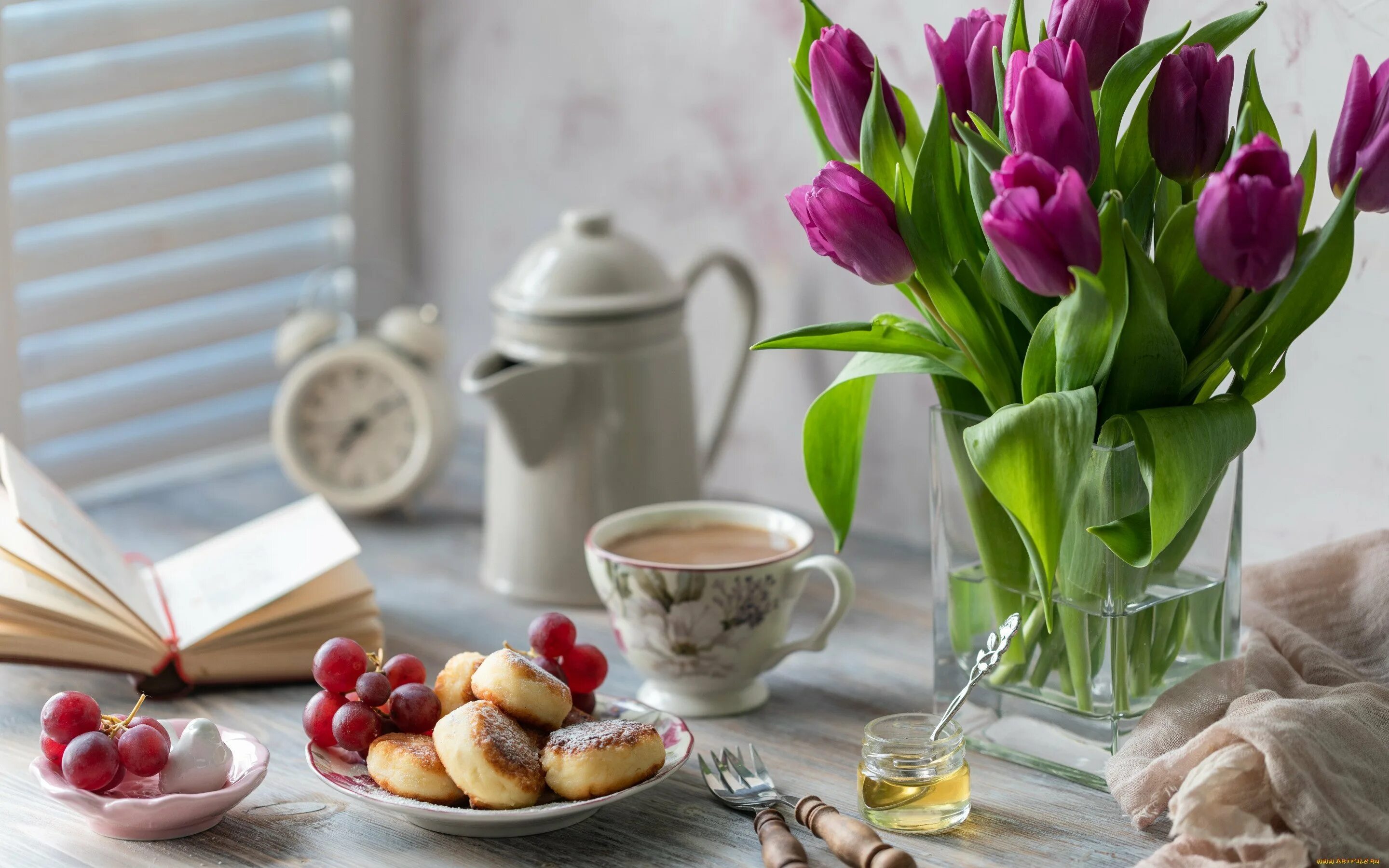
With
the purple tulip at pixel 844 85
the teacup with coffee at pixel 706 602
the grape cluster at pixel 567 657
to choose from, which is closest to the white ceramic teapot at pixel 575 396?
the teacup with coffee at pixel 706 602

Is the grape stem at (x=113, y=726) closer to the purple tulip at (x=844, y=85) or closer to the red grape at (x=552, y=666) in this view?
the red grape at (x=552, y=666)

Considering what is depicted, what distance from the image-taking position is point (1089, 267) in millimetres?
639

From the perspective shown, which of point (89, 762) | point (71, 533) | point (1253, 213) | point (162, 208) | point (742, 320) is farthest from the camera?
point (162, 208)

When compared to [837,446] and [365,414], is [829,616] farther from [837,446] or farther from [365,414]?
[365,414]

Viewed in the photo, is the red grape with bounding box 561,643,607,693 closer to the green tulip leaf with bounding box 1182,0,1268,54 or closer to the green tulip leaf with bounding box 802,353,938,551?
the green tulip leaf with bounding box 802,353,938,551

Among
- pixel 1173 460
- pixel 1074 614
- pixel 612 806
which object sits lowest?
pixel 612 806

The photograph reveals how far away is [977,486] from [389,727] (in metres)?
0.35

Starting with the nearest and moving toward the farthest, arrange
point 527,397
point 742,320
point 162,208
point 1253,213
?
point 1253,213 → point 527,397 → point 742,320 → point 162,208

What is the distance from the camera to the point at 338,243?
150cm

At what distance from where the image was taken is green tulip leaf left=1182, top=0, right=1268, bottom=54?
28.0 inches

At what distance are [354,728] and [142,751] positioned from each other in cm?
11

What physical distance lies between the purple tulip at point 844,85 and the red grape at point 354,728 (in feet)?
1.31

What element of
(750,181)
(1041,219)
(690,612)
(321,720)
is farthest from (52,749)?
(750,181)

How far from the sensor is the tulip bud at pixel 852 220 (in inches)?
27.0
